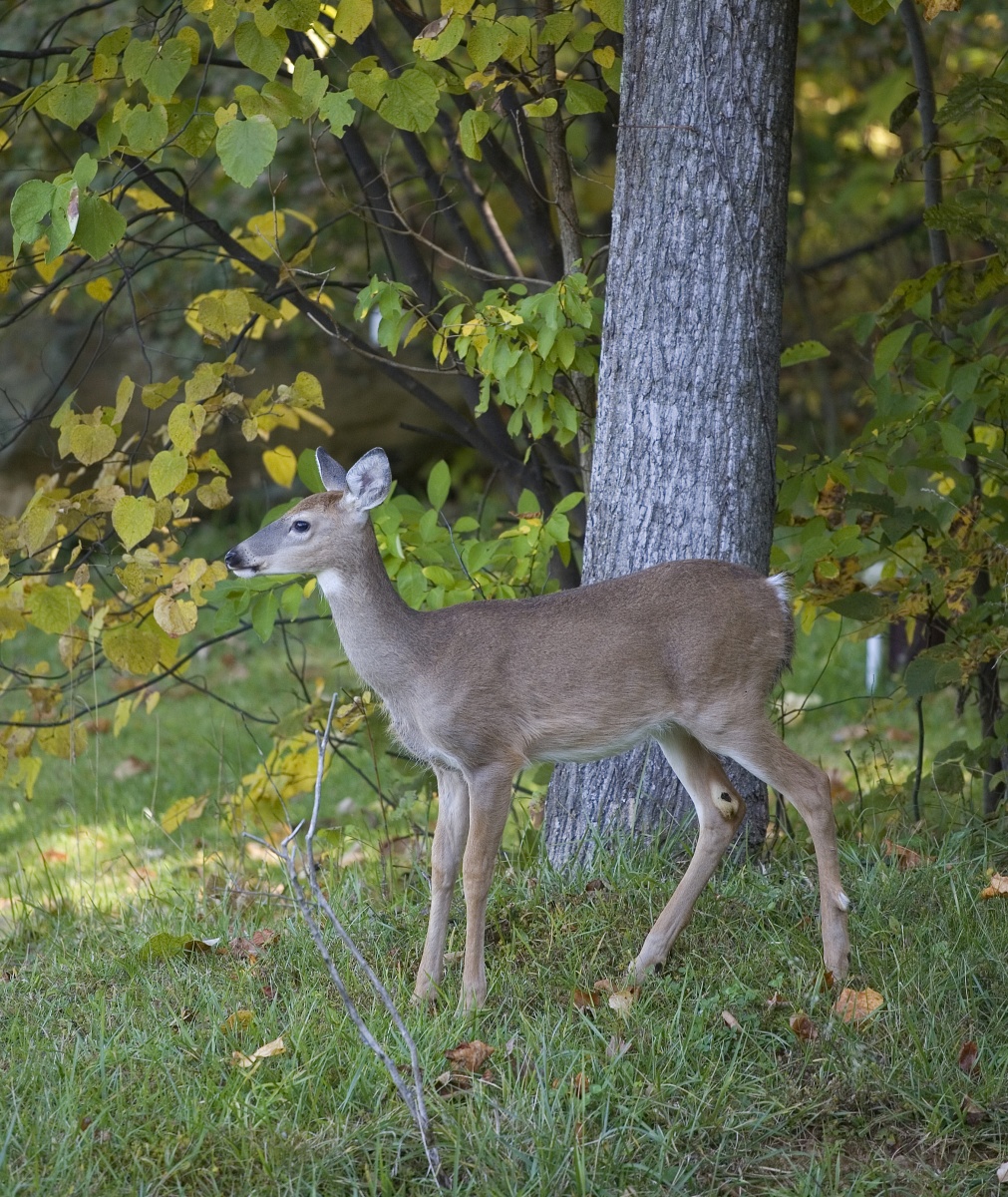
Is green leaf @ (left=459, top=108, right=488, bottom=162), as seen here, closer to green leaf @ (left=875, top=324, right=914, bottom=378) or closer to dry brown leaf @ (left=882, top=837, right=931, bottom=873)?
Result: green leaf @ (left=875, top=324, right=914, bottom=378)

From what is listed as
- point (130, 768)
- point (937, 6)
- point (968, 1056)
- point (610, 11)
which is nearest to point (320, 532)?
point (610, 11)

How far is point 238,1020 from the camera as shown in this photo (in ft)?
11.1

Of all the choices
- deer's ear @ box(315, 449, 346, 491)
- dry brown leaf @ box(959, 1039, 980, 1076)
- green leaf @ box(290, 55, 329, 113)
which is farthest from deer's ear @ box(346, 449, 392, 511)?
dry brown leaf @ box(959, 1039, 980, 1076)

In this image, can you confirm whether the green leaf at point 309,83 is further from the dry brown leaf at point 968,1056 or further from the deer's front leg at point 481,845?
the dry brown leaf at point 968,1056

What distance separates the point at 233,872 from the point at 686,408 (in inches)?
86.6

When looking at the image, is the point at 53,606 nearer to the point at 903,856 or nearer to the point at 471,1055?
the point at 471,1055

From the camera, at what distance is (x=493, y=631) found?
145 inches

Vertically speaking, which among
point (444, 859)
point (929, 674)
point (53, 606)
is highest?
point (53, 606)

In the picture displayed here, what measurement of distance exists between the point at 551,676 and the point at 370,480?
71 centimetres

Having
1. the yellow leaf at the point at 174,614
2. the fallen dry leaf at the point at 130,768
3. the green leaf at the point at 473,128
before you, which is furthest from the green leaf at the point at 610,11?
the fallen dry leaf at the point at 130,768

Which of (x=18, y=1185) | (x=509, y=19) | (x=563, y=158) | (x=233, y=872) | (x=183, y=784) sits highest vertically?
(x=509, y=19)

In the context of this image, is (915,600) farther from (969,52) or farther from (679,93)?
(969,52)

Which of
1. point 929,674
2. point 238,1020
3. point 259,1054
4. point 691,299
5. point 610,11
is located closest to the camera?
point 259,1054

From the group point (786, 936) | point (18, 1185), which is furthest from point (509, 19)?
point (18, 1185)
